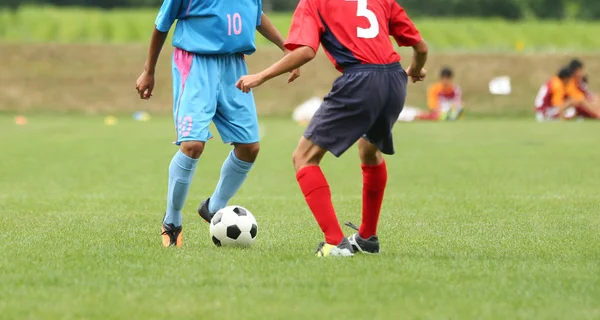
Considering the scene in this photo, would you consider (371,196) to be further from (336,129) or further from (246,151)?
(246,151)

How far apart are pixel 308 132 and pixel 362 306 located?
1695 mm

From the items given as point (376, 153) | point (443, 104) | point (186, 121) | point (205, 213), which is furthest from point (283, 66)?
point (443, 104)

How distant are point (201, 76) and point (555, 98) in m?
19.4

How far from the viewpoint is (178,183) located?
663 cm

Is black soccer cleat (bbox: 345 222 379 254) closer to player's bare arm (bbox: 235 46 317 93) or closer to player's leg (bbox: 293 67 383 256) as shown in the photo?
player's leg (bbox: 293 67 383 256)

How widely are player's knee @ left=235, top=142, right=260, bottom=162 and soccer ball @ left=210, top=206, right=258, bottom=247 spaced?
498mm

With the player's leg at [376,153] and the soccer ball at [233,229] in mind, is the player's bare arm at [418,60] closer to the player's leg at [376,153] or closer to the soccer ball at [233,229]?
the player's leg at [376,153]

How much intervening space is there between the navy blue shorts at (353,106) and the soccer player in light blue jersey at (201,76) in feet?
2.73

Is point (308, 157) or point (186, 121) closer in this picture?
point (308, 157)

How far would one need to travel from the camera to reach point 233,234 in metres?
6.51

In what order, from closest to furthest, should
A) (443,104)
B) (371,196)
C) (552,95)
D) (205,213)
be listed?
(371,196) → (205,213) → (552,95) → (443,104)

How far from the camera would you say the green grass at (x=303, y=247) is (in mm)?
4512

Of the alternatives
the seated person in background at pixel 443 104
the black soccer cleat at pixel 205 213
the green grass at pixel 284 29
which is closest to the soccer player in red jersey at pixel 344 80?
the black soccer cleat at pixel 205 213

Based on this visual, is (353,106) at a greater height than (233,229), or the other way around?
→ (353,106)
